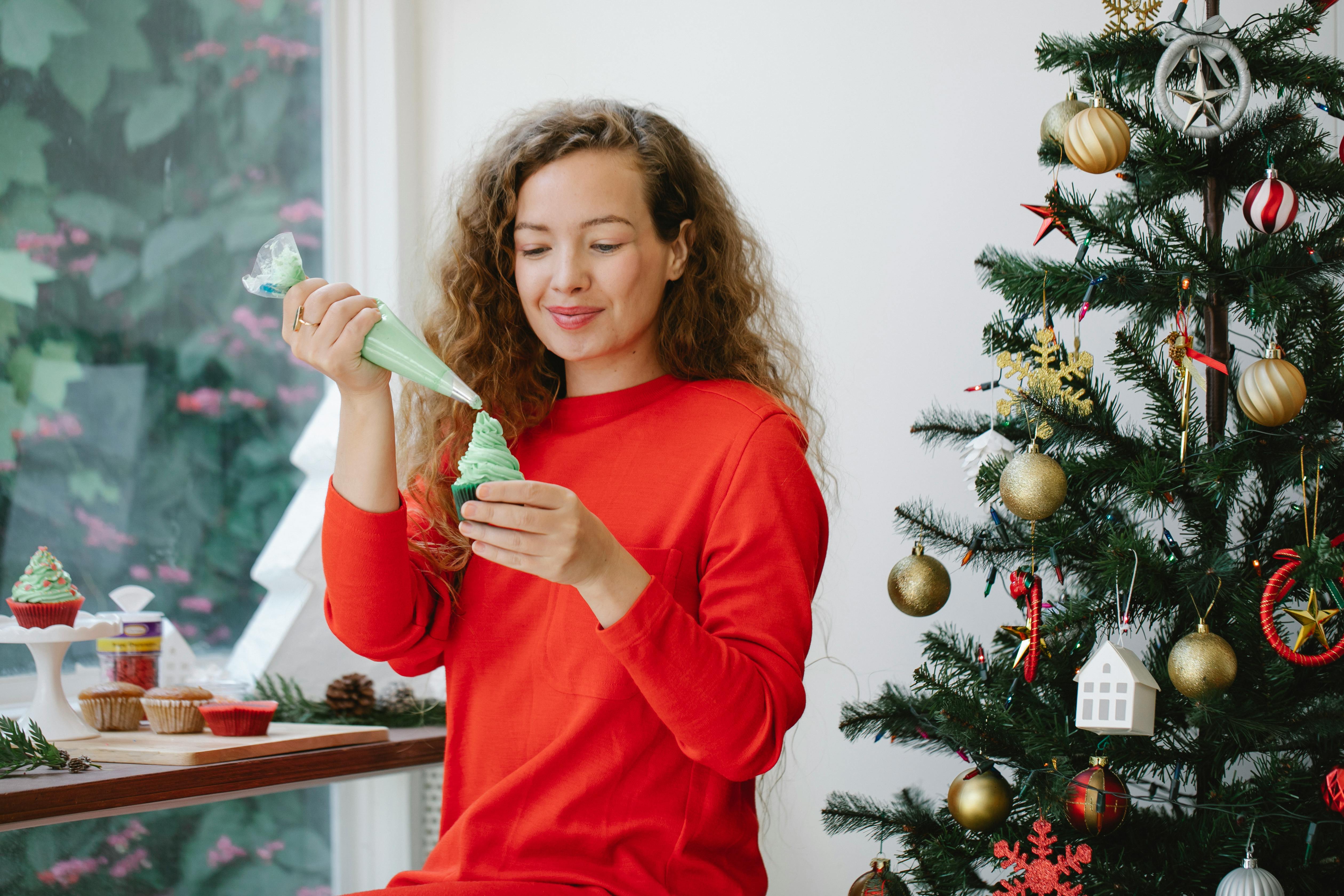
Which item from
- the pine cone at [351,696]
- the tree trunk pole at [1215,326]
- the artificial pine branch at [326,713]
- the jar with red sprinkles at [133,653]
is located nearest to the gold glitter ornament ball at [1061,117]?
the tree trunk pole at [1215,326]

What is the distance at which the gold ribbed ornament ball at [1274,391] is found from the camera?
114 centimetres

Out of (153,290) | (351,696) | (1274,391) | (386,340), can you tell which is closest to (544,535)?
(386,340)

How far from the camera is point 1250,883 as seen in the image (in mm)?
1104

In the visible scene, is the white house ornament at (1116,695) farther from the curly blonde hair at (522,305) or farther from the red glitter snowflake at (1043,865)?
the curly blonde hair at (522,305)

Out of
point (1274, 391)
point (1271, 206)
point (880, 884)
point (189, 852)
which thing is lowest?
point (189, 852)

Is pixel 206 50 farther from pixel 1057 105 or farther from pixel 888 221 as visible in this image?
pixel 1057 105

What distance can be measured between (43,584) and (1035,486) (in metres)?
1.22

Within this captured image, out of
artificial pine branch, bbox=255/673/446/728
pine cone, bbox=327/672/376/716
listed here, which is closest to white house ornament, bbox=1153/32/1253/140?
artificial pine branch, bbox=255/673/446/728

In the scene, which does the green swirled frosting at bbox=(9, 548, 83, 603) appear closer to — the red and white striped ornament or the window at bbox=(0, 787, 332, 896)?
the window at bbox=(0, 787, 332, 896)

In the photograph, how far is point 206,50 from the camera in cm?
212

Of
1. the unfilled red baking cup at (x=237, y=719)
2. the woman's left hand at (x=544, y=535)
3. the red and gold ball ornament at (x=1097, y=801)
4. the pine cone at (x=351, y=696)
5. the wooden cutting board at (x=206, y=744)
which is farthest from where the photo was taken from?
the pine cone at (x=351, y=696)

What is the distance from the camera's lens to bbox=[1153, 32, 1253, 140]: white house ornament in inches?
47.7

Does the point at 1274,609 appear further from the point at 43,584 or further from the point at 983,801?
the point at 43,584

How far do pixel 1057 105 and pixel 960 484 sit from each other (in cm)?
66
